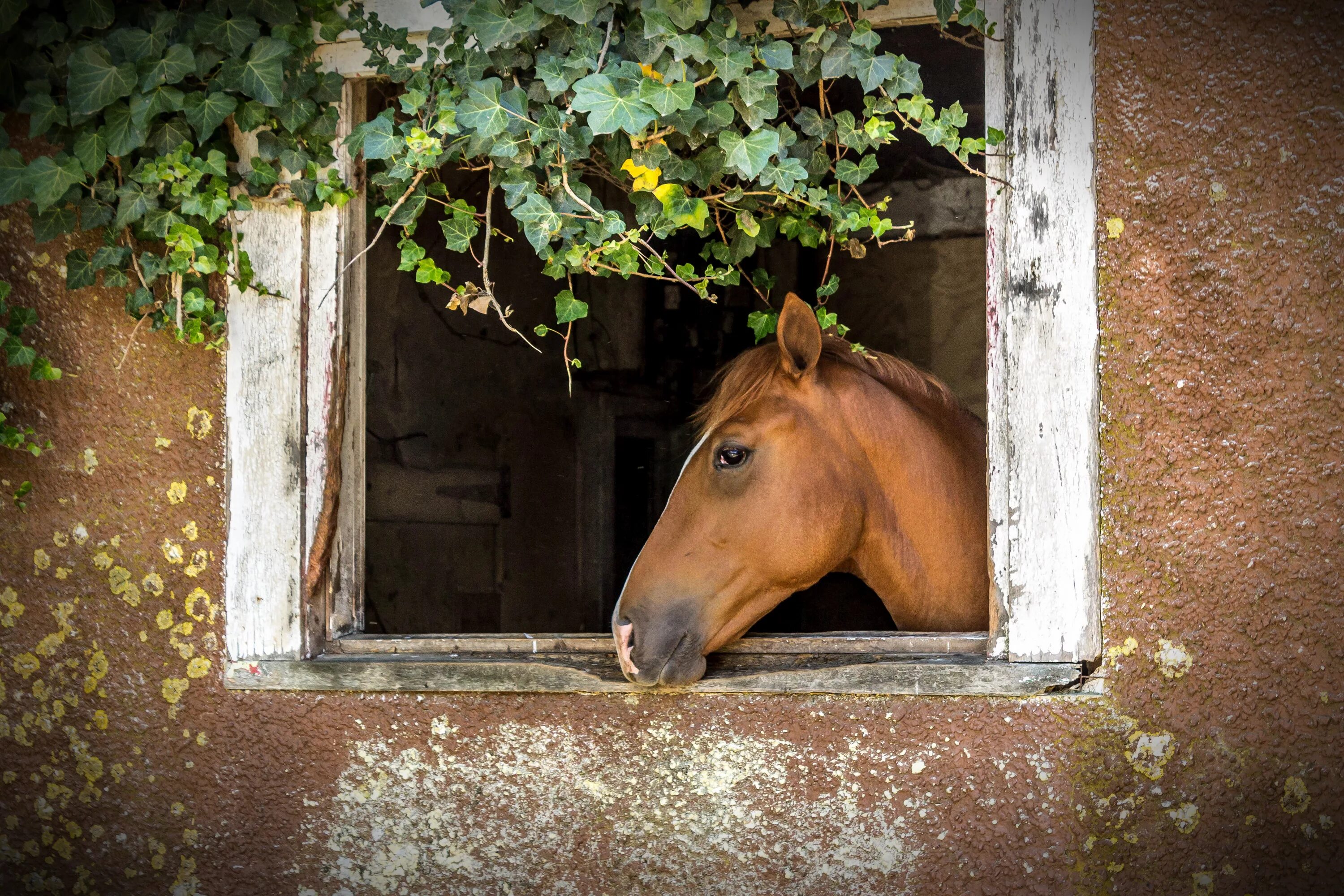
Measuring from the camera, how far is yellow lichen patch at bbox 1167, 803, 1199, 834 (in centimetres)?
191

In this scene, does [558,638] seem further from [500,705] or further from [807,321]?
[807,321]

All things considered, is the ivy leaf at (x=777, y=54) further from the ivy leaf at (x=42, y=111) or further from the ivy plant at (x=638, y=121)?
the ivy leaf at (x=42, y=111)

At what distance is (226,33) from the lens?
7.41 ft

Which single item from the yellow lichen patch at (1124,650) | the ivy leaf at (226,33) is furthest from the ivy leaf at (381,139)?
the yellow lichen patch at (1124,650)

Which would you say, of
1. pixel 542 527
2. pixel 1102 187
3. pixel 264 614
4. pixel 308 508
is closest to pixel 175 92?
pixel 308 508

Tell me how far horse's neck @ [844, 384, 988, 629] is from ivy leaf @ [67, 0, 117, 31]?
1.97 metres

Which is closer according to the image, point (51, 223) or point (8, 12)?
point (8, 12)

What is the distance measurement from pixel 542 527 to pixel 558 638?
2619 millimetres

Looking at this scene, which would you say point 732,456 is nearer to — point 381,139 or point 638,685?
point 638,685

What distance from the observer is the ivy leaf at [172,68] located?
2.22 meters

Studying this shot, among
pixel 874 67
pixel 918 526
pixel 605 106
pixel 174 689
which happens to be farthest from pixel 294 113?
pixel 918 526

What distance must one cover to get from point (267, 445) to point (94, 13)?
1.04 meters

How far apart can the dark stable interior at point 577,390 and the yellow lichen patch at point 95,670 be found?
1.55 m

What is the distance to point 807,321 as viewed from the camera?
2332mm
